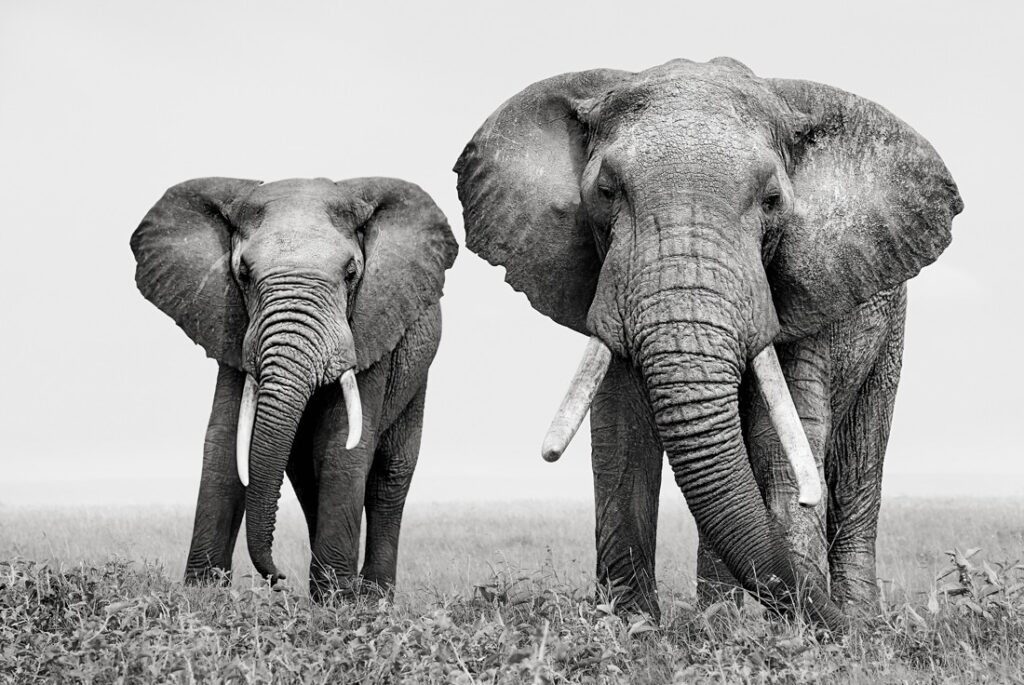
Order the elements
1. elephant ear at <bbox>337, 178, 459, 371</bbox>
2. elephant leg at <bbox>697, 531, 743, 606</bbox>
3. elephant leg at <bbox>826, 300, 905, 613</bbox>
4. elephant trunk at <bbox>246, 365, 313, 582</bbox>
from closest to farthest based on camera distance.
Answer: elephant leg at <bbox>697, 531, 743, 606</bbox>, elephant leg at <bbox>826, 300, 905, 613</bbox>, elephant trunk at <bbox>246, 365, 313, 582</bbox>, elephant ear at <bbox>337, 178, 459, 371</bbox>

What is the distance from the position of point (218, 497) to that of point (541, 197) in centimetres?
421

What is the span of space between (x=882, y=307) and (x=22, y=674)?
5146 millimetres

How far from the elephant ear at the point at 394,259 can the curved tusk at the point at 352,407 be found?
28cm

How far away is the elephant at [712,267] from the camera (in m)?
6.36

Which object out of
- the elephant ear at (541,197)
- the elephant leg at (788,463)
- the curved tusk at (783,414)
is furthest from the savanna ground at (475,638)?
the elephant ear at (541,197)

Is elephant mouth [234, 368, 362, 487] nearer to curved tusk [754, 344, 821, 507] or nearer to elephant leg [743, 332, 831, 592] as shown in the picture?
elephant leg [743, 332, 831, 592]

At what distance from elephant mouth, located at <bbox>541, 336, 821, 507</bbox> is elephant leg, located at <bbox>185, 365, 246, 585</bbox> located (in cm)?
431

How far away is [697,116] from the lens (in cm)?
673

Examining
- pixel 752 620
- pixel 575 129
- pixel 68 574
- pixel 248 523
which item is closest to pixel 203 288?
pixel 248 523

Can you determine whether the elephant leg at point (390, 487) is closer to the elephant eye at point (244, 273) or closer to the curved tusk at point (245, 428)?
the curved tusk at point (245, 428)

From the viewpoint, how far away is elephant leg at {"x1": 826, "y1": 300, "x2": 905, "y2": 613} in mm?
8742

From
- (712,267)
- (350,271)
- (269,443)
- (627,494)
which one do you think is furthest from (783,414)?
(350,271)

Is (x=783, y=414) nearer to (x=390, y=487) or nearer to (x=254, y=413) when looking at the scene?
(x=254, y=413)

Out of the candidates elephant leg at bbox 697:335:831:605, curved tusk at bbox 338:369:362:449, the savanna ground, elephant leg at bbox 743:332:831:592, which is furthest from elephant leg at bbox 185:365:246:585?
elephant leg at bbox 743:332:831:592
